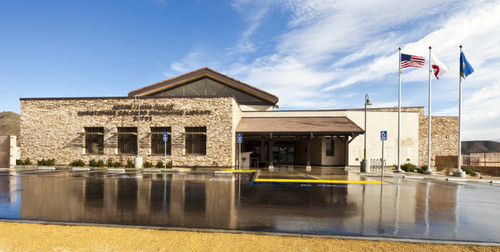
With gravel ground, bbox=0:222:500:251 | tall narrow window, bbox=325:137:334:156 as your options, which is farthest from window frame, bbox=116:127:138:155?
tall narrow window, bbox=325:137:334:156

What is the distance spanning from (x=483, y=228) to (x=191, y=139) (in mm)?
20000

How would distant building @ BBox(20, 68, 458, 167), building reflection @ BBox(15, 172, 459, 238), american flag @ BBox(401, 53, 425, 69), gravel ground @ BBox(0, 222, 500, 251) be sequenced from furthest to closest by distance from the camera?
1. distant building @ BBox(20, 68, 458, 167)
2. american flag @ BBox(401, 53, 425, 69)
3. building reflection @ BBox(15, 172, 459, 238)
4. gravel ground @ BBox(0, 222, 500, 251)

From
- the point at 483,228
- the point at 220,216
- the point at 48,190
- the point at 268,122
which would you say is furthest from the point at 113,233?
the point at 268,122

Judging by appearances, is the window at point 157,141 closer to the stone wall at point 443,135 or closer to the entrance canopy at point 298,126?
the entrance canopy at point 298,126

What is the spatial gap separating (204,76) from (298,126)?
1132cm

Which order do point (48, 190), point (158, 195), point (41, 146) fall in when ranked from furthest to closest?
point (41, 146) < point (48, 190) < point (158, 195)

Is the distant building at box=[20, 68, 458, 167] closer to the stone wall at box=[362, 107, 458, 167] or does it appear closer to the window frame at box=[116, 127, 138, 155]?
the window frame at box=[116, 127, 138, 155]

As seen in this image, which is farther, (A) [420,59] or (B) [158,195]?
(A) [420,59]

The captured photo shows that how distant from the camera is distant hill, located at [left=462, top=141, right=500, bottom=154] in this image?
2972 inches

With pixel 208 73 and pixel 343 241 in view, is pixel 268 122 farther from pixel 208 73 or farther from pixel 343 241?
pixel 343 241

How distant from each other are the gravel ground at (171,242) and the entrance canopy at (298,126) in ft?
57.8

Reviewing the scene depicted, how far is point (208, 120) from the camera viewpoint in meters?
22.6

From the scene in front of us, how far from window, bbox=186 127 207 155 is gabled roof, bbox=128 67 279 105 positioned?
262 inches

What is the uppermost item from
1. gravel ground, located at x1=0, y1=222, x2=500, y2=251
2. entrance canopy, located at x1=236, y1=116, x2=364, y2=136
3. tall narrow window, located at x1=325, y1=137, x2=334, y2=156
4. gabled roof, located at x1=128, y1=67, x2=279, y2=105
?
gabled roof, located at x1=128, y1=67, x2=279, y2=105
